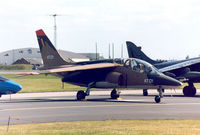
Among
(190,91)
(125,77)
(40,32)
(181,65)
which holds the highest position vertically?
(40,32)

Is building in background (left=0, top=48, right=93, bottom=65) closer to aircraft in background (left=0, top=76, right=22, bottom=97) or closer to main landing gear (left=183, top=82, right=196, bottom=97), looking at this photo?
main landing gear (left=183, top=82, right=196, bottom=97)

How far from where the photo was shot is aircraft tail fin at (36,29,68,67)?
2984 cm

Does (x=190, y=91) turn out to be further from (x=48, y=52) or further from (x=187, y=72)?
(x=48, y=52)

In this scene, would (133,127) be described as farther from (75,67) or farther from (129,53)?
(129,53)

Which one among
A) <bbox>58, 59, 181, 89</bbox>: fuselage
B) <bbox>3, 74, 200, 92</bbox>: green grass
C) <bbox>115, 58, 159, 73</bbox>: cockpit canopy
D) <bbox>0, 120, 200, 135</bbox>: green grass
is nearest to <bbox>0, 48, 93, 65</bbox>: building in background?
<bbox>3, 74, 200, 92</bbox>: green grass

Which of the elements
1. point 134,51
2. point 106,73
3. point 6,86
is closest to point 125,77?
point 106,73

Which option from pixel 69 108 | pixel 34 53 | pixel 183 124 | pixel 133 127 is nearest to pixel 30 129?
pixel 133 127

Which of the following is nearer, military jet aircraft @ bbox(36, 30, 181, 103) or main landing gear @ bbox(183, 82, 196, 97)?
military jet aircraft @ bbox(36, 30, 181, 103)

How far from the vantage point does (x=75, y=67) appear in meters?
27.9

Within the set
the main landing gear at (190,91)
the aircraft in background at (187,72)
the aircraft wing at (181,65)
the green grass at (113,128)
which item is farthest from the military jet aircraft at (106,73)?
the green grass at (113,128)

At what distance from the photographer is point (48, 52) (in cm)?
2997

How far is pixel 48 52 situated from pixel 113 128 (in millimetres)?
15963

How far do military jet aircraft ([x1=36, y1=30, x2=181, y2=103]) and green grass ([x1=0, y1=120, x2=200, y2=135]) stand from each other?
27.8 feet

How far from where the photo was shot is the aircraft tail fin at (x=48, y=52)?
97.9 feet
